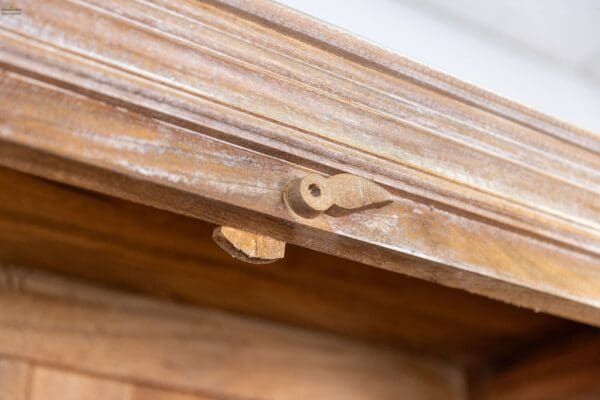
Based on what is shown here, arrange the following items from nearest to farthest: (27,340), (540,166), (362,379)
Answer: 1. (540,166)
2. (27,340)
3. (362,379)

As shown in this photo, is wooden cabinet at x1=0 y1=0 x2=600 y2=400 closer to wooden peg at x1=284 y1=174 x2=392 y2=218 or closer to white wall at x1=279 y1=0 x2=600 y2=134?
wooden peg at x1=284 y1=174 x2=392 y2=218

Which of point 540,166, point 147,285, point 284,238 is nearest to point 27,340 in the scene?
point 147,285

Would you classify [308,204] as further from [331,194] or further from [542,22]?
[542,22]

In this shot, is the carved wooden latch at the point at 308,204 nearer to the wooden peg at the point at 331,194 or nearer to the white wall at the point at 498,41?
the wooden peg at the point at 331,194

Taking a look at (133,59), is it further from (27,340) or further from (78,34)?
(27,340)

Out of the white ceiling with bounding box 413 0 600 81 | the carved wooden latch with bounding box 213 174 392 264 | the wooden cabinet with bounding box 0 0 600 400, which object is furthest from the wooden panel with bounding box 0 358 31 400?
the white ceiling with bounding box 413 0 600 81
